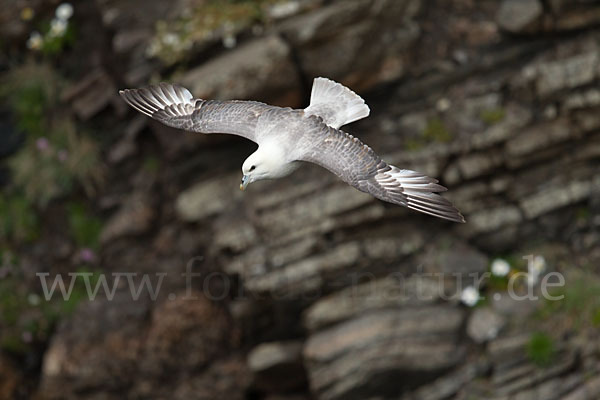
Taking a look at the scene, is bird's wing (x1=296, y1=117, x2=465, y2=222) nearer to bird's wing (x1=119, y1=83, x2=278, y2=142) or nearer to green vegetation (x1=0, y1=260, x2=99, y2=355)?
bird's wing (x1=119, y1=83, x2=278, y2=142)

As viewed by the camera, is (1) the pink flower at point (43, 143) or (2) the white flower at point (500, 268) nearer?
(2) the white flower at point (500, 268)

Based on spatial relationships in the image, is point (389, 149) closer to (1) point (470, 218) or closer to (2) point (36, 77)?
(1) point (470, 218)

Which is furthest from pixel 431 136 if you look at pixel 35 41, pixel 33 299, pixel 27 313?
pixel 27 313

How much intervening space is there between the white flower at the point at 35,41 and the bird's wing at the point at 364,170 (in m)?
6.12

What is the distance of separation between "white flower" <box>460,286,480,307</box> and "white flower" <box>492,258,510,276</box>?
32 cm

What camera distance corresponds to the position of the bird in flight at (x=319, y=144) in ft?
20.4

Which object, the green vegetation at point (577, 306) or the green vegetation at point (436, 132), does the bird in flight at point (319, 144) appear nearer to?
the green vegetation at point (436, 132)

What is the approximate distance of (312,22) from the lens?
948 centimetres

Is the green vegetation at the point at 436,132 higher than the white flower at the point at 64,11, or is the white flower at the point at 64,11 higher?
the white flower at the point at 64,11

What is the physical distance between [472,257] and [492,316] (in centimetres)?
71

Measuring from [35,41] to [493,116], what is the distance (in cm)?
587

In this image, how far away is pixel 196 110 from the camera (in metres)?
7.30

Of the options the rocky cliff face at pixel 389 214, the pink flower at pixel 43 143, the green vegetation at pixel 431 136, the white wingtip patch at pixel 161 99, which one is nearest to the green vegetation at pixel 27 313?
the rocky cliff face at pixel 389 214

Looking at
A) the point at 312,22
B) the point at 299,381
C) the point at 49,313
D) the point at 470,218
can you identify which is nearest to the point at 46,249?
the point at 49,313
